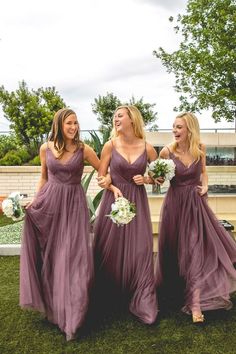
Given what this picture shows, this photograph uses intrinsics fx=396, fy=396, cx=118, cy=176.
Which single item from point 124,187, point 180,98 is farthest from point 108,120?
point 124,187

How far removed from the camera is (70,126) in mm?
Answer: 3879

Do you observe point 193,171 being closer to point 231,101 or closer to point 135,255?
point 135,255

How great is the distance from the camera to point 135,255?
4.02 m

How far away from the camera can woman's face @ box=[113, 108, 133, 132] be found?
4055 mm

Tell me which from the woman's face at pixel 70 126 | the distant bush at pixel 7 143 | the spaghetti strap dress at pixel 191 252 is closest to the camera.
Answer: the woman's face at pixel 70 126

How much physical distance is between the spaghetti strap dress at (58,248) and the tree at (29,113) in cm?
1598

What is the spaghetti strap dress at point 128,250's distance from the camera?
4012 mm

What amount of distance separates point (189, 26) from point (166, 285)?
58.6 feet

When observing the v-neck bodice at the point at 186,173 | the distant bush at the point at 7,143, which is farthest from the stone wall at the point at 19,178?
the v-neck bodice at the point at 186,173

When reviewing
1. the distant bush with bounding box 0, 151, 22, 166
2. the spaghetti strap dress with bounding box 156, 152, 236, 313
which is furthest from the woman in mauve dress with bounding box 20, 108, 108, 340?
the distant bush with bounding box 0, 151, 22, 166

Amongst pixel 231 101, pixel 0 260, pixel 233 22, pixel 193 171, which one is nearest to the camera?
pixel 193 171

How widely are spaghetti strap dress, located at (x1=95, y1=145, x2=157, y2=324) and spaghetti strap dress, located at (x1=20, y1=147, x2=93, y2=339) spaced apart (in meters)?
0.28

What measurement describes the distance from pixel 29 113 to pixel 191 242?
1820 cm

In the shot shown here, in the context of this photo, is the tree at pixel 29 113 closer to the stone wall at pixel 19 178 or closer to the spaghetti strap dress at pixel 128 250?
the stone wall at pixel 19 178
